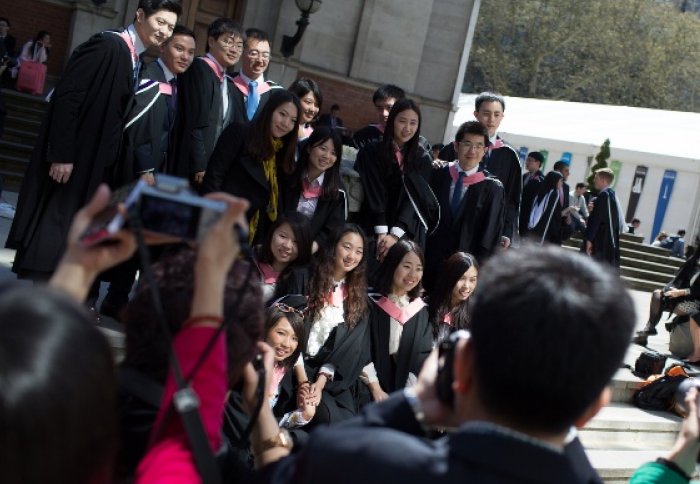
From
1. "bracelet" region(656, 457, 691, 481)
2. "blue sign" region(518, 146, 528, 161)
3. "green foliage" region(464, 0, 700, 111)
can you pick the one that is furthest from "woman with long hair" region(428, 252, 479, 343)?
"green foliage" region(464, 0, 700, 111)

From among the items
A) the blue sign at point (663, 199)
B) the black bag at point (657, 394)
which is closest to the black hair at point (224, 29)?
the black bag at point (657, 394)

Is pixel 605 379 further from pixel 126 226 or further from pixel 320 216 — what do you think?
pixel 320 216

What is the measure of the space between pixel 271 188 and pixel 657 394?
14.7 feet

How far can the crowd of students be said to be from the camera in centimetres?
167


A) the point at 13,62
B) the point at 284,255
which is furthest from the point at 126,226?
the point at 13,62

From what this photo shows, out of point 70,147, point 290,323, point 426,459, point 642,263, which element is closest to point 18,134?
point 70,147

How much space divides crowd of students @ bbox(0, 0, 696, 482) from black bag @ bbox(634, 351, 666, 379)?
6.35 feet

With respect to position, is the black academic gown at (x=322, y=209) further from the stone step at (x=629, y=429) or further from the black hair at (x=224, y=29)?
the stone step at (x=629, y=429)

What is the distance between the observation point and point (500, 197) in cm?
742

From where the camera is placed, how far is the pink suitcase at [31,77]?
50.7ft

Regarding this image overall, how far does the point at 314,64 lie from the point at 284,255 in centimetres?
1231

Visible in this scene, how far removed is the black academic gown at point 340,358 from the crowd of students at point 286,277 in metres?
0.01

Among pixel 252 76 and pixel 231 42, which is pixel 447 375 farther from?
pixel 252 76

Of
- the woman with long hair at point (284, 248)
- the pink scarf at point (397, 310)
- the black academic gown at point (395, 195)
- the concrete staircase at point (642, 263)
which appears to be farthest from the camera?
the concrete staircase at point (642, 263)
